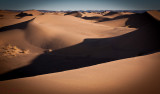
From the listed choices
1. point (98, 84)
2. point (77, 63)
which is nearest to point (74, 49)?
point (77, 63)

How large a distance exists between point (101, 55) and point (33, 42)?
7210 mm

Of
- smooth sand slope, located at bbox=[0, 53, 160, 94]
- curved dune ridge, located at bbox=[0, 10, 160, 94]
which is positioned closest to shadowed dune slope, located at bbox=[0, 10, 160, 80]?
curved dune ridge, located at bbox=[0, 10, 160, 94]

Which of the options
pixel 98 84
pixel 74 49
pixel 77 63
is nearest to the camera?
pixel 98 84

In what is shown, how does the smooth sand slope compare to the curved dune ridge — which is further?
the curved dune ridge

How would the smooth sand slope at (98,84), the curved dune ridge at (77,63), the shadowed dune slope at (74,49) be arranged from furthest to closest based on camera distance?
1. the shadowed dune slope at (74,49)
2. the curved dune ridge at (77,63)
3. the smooth sand slope at (98,84)

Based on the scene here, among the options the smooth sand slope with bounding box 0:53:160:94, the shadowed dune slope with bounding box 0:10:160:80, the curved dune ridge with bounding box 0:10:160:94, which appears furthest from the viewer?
the shadowed dune slope with bounding box 0:10:160:80

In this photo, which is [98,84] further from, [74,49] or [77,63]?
[74,49]

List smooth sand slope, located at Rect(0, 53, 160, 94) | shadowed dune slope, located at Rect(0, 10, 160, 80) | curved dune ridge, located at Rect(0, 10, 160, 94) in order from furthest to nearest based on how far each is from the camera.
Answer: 1. shadowed dune slope, located at Rect(0, 10, 160, 80)
2. curved dune ridge, located at Rect(0, 10, 160, 94)
3. smooth sand slope, located at Rect(0, 53, 160, 94)

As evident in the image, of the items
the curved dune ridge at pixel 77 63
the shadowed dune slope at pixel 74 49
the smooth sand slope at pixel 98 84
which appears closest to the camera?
the smooth sand slope at pixel 98 84

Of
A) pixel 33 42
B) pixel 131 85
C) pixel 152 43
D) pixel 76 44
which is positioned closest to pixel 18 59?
pixel 33 42

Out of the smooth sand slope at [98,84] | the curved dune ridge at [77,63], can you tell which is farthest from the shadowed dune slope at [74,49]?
the smooth sand slope at [98,84]

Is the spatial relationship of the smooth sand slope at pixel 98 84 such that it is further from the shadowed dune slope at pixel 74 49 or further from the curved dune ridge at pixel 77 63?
the shadowed dune slope at pixel 74 49

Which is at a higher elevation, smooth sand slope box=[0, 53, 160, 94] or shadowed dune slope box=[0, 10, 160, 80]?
smooth sand slope box=[0, 53, 160, 94]

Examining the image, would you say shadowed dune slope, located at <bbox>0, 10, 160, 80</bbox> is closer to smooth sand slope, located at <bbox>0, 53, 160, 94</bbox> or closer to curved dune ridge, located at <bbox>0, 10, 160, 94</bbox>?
curved dune ridge, located at <bbox>0, 10, 160, 94</bbox>
